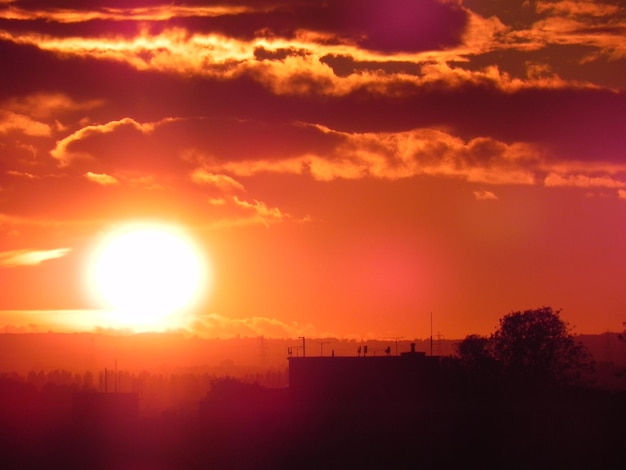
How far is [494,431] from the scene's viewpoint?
7800 centimetres

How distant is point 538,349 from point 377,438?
97.2ft

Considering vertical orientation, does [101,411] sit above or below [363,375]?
below

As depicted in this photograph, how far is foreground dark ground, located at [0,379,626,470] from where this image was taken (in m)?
74.0

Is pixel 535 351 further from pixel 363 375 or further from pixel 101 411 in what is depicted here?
pixel 101 411

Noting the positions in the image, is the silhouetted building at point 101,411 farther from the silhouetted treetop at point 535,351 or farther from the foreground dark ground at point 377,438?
the silhouetted treetop at point 535,351

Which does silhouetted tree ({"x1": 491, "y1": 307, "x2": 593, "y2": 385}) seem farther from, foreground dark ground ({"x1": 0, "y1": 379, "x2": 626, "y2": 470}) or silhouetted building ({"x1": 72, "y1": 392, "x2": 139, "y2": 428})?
silhouetted building ({"x1": 72, "y1": 392, "x2": 139, "y2": 428})

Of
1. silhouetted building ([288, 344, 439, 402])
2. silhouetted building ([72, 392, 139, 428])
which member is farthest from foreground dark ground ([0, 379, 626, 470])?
silhouetted building ([288, 344, 439, 402])

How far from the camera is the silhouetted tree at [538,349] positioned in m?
103

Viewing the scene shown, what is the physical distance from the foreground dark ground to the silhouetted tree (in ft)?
32.4

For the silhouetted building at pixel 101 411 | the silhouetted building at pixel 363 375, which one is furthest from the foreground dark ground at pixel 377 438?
the silhouetted building at pixel 363 375

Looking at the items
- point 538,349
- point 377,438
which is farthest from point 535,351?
point 377,438

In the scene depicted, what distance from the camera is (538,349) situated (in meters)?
104

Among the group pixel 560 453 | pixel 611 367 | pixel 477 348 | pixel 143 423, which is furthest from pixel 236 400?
pixel 611 367

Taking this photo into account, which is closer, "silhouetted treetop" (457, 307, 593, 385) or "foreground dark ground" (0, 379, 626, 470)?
"foreground dark ground" (0, 379, 626, 470)
